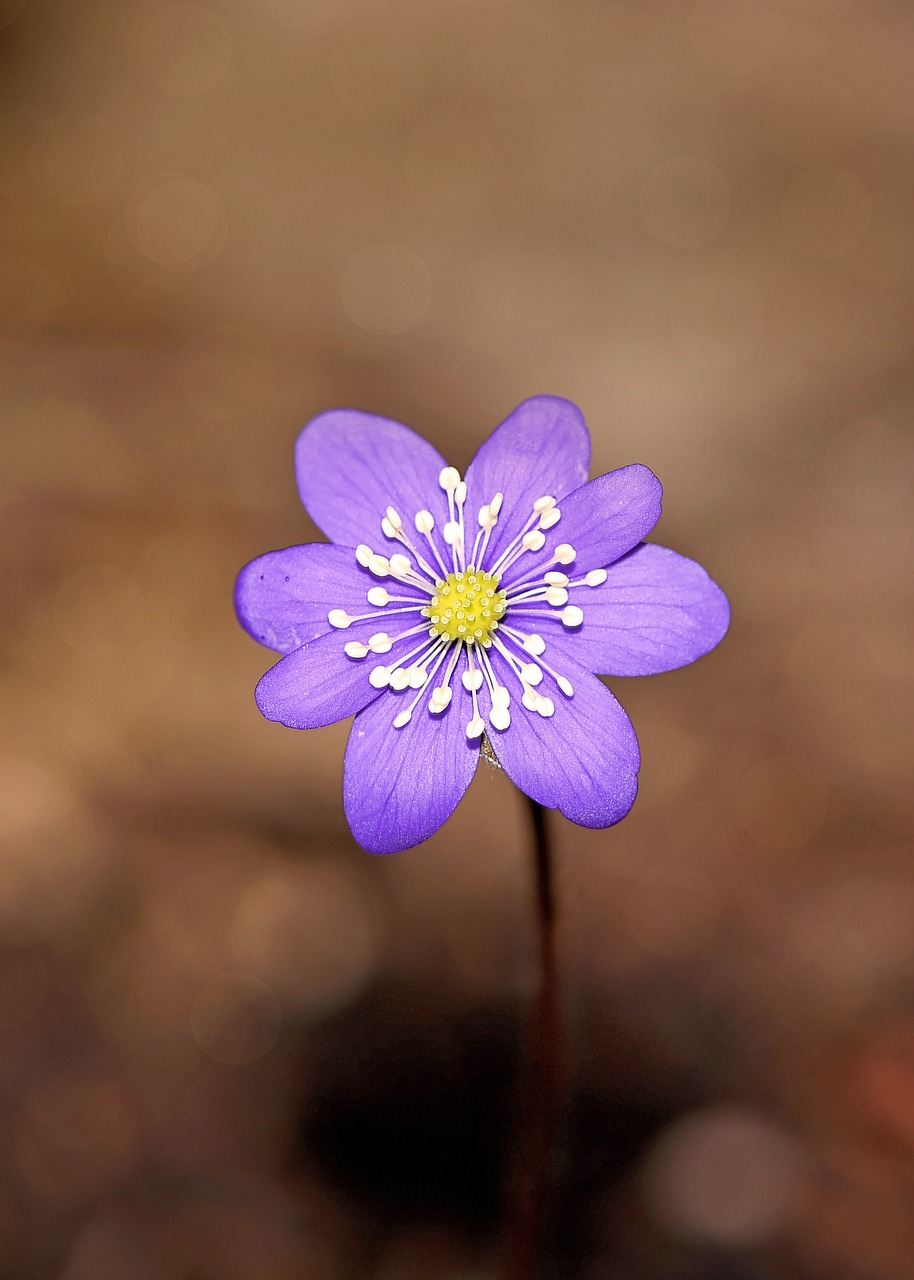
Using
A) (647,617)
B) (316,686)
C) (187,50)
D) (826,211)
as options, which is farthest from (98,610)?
(826,211)

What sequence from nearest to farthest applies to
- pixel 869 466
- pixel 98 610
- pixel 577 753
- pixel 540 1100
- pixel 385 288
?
pixel 577 753 → pixel 540 1100 → pixel 98 610 → pixel 869 466 → pixel 385 288

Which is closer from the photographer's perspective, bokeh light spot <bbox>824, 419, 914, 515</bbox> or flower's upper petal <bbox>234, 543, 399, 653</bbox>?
flower's upper petal <bbox>234, 543, 399, 653</bbox>

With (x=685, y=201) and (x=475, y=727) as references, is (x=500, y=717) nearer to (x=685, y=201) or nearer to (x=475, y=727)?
(x=475, y=727)

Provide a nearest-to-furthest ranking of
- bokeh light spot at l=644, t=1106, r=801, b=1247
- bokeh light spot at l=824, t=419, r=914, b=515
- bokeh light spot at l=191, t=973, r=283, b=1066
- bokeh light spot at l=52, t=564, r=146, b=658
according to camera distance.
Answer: bokeh light spot at l=644, t=1106, r=801, b=1247, bokeh light spot at l=191, t=973, r=283, b=1066, bokeh light spot at l=52, t=564, r=146, b=658, bokeh light spot at l=824, t=419, r=914, b=515

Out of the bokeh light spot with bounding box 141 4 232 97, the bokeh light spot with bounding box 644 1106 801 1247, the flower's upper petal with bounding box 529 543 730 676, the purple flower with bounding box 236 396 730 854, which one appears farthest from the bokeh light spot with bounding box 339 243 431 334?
the bokeh light spot with bounding box 644 1106 801 1247

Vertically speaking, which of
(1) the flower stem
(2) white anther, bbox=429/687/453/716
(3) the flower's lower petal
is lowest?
(1) the flower stem

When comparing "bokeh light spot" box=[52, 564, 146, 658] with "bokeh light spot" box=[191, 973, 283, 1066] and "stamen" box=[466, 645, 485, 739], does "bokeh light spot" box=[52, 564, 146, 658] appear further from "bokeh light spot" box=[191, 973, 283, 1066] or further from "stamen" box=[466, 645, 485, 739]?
"stamen" box=[466, 645, 485, 739]

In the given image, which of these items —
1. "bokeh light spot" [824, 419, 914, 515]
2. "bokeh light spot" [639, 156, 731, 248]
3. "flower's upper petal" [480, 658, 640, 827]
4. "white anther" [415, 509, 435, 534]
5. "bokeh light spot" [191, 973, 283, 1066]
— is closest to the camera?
"flower's upper petal" [480, 658, 640, 827]

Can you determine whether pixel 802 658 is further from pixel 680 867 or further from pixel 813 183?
pixel 813 183
